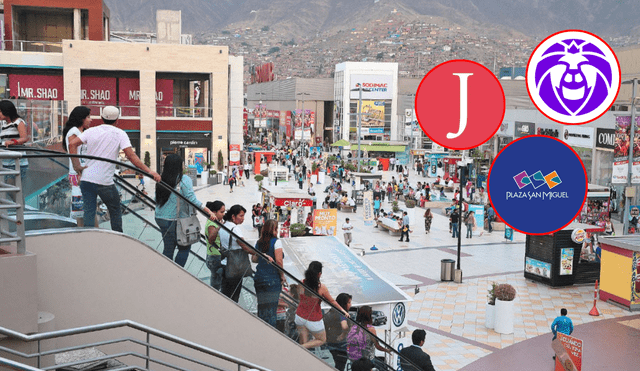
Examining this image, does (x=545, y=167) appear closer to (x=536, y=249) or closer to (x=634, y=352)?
(x=634, y=352)

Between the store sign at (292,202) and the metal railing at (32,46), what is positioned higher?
the metal railing at (32,46)

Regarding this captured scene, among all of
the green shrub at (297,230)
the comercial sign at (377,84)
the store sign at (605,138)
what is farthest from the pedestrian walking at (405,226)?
the comercial sign at (377,84)

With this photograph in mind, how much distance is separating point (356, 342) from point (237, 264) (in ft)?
6.41

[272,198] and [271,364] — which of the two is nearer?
[271,364]

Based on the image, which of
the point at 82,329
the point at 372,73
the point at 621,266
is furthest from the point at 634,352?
the point at 372,73

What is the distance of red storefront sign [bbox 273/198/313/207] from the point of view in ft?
93.1

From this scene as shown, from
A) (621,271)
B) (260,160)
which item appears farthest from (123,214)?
(260,160)

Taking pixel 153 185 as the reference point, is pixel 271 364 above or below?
below

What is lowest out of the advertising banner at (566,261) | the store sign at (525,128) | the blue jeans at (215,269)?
the advertising banner at (566,261)

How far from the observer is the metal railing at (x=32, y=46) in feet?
152

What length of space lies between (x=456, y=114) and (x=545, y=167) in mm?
2393

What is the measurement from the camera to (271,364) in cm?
697

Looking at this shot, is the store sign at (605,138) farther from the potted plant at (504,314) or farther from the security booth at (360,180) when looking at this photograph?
the potted plant at (504,314)

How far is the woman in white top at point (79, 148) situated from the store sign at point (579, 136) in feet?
124
